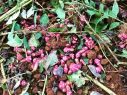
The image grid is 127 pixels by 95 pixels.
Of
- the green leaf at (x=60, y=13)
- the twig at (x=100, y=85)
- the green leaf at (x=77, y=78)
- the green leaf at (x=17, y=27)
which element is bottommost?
the twig at (x=100, y=85)

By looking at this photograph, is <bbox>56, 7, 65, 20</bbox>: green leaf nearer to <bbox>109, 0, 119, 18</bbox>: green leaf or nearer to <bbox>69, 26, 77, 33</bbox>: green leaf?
<bbox>69, 26, 77, 33</bbox>: green leaf

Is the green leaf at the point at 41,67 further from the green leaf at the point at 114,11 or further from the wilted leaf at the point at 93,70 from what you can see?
the green leaf at the point at 114,11

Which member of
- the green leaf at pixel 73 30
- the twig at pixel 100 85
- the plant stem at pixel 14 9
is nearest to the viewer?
the twig at pixel 100 85

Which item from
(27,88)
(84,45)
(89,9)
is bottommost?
(27,88)

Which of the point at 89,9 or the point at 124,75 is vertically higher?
the point at 89,9

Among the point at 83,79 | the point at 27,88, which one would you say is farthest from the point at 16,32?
the point at 83,79

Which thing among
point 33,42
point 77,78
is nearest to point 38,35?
point 33,42

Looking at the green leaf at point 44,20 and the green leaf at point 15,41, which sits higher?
the green leaf at point 44,20

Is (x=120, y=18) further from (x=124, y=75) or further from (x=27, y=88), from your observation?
(x=27, y=88)

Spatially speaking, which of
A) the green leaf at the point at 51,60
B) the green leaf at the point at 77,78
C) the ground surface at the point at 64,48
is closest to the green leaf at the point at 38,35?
the ground surface at the point at 64,48
